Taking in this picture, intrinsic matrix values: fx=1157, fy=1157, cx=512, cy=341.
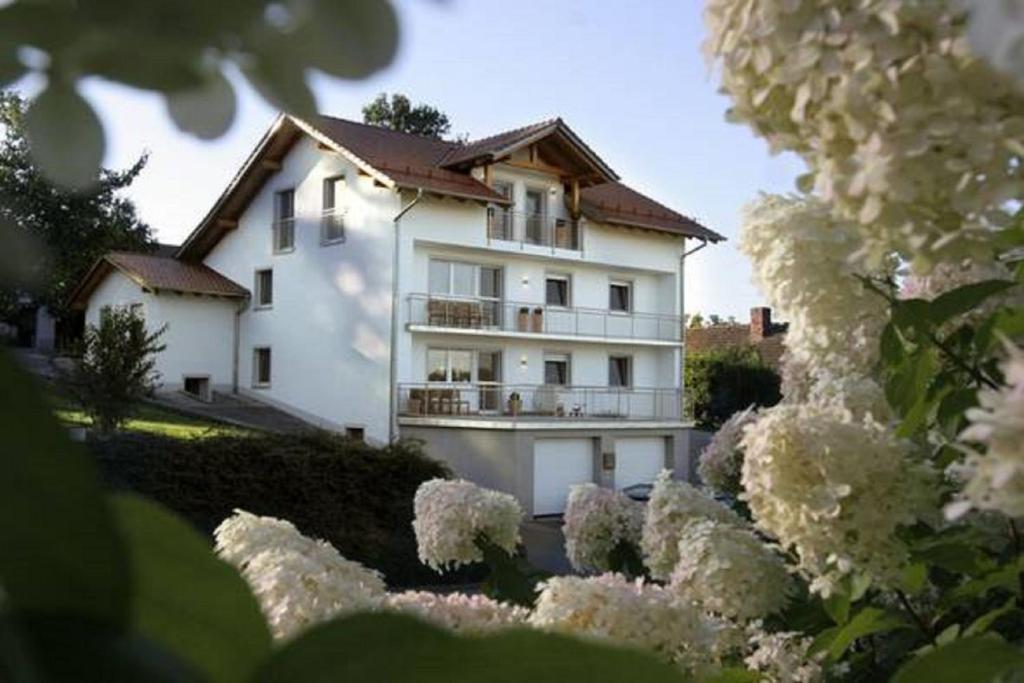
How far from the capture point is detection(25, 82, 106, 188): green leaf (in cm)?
42

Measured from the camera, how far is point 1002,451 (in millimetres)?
531

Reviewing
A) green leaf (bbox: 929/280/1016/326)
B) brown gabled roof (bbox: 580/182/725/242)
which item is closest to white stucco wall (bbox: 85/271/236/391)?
brown gabled roof (bbox: 580/182/725/242)

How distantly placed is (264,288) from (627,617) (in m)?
25.9

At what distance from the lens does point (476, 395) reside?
23984 millimetres

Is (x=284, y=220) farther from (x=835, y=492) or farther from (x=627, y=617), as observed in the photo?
(x=835, y=492)

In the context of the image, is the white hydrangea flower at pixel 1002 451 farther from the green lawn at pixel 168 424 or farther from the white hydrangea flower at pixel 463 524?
the green lawn at pixel 168 424

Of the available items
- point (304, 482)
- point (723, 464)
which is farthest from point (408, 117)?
point (723, 464)

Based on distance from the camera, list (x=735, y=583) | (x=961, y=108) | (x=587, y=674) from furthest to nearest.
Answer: (x=735, y=583) < (x=961, y=108) < (x=587, y=674)

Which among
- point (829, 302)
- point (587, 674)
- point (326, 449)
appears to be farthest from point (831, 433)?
point (326, 449)

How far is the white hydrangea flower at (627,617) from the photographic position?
1541 mm

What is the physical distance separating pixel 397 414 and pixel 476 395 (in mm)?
1900

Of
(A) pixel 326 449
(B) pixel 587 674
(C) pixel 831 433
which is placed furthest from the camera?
(A) pixel 326 449

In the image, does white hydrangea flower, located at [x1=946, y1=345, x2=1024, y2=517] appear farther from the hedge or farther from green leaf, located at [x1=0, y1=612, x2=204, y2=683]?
the hedge

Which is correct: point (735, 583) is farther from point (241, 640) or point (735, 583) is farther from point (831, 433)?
point (241, 640)
